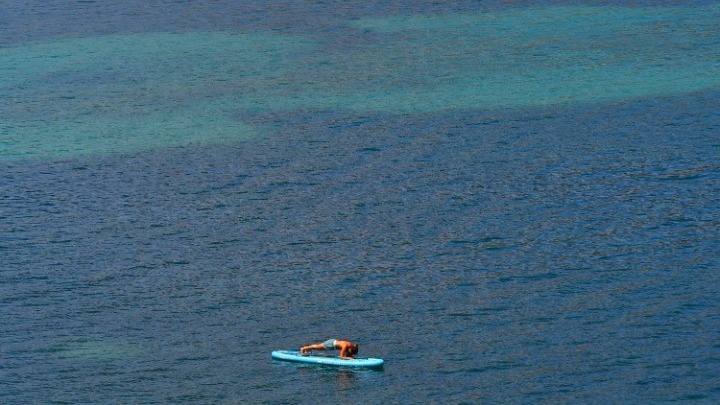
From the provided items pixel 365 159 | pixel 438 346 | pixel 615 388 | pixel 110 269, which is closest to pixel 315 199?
pixel 365 159

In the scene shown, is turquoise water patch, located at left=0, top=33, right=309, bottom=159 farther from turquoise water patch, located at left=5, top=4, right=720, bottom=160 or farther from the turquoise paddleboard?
the turquoise paddleboard

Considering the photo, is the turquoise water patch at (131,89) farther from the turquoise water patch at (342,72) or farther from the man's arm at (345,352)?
the man's arm at (345,352)

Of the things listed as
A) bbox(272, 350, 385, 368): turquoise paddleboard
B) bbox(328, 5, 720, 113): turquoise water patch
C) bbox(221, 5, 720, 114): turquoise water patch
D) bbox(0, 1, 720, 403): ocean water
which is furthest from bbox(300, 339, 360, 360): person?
bbox(328, 5, 720, 113): turquoise water patch

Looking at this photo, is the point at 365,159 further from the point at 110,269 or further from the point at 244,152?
the point at 110,269

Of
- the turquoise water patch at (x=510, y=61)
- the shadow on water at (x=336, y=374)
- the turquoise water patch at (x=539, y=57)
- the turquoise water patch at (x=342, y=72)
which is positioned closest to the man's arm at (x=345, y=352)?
the shadow on water at (x=336, y=374)

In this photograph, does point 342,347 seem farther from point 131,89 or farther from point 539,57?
point 539,57
